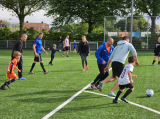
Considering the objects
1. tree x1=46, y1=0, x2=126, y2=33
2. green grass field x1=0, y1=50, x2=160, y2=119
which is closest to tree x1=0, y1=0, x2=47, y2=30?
tree x1=46, y1=0, x2=126, y2=33

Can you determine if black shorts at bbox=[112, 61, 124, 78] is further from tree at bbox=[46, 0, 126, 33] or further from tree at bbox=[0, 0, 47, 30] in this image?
tree at bbox=[0, 0, 47, 30]

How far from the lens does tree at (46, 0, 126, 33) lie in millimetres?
33969

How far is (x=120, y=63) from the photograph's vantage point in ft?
21.6

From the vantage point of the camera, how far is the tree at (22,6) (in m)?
39.9

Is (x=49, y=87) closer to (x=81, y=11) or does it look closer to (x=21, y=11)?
(x=81, y=11)

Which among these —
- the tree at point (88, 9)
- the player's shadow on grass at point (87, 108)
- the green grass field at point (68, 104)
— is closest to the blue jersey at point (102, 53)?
the green grass field at point (68, 104)

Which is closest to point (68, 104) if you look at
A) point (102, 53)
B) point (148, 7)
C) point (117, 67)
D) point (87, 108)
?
point (87, 108)

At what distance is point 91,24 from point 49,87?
29.8 m

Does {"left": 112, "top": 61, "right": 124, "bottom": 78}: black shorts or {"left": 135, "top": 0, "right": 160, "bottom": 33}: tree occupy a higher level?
{"left": 135, "top": 0, "right": 160, "bottom": 33}: tree

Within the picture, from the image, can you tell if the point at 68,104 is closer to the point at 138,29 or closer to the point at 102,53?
the point at 102,53

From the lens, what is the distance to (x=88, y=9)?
3447 cm

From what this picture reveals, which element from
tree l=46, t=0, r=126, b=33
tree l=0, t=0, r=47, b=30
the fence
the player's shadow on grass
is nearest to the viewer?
the player's shadow on grass

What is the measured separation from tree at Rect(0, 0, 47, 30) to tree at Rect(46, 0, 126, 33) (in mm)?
6163

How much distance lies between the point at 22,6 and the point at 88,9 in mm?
13705
